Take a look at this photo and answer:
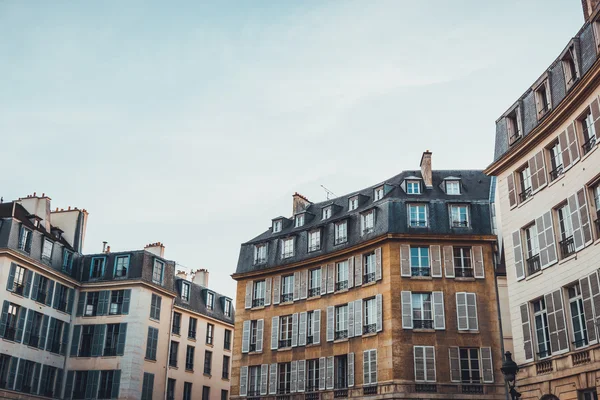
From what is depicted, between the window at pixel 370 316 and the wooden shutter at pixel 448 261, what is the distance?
392 cm

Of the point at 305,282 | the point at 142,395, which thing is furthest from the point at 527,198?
the point at 142,395

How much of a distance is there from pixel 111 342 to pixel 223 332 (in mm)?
11260

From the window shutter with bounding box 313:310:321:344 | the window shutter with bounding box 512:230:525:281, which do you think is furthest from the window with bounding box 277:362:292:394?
the window shutter with bounding box 512:230:525:281

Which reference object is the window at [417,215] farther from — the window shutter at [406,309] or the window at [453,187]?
the window shutter at [406,309]

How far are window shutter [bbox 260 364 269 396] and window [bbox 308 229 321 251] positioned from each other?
7053mm

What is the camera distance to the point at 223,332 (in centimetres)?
4981

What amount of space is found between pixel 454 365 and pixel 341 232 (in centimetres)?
961

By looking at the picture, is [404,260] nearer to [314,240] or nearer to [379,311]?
[379,311]

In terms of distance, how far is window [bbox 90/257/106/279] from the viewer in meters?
42.6

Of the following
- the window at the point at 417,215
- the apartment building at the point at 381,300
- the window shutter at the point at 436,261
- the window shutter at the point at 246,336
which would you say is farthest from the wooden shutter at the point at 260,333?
the window shutter at the point at 436,261

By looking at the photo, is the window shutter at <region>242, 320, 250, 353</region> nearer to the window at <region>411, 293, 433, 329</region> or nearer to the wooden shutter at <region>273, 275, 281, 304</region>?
the wooden shutter at <region>273, 275, 281, 304</region>

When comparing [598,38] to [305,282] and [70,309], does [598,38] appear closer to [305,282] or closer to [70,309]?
[305,282]

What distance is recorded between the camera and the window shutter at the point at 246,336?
37156 mm

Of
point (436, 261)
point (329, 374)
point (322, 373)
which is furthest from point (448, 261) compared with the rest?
point (322, 373)
